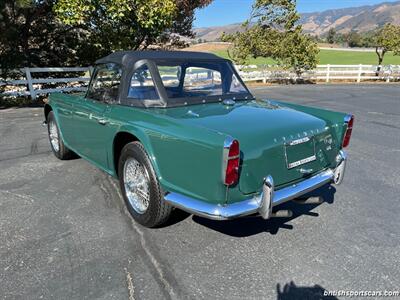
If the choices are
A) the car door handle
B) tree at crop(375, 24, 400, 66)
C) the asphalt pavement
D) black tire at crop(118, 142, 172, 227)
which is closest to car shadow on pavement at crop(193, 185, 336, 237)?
the asphalt pavement

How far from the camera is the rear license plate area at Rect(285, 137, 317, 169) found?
295cm

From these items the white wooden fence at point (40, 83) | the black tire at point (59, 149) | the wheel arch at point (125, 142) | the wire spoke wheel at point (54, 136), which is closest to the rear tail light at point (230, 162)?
the wheel arch at point (125, 142)

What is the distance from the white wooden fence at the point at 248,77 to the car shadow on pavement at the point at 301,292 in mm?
11327

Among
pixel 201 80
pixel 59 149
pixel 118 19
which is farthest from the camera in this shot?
pixel 118 19

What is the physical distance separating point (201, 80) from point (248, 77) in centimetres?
1851

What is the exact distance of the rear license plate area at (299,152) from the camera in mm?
2951

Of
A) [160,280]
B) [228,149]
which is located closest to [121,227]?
[160,280]

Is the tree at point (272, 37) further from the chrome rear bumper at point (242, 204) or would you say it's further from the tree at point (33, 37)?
the chrome rear bumper at point (242, 204)

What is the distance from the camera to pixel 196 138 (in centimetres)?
269

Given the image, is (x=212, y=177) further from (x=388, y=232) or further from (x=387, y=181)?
(x=387, y=181)

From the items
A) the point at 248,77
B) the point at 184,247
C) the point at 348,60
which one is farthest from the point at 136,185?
the point at 348,60

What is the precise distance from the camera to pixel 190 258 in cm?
289

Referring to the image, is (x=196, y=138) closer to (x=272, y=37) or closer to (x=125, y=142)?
(x=125, y=142)

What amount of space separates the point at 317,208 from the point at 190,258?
1688 millimetres
